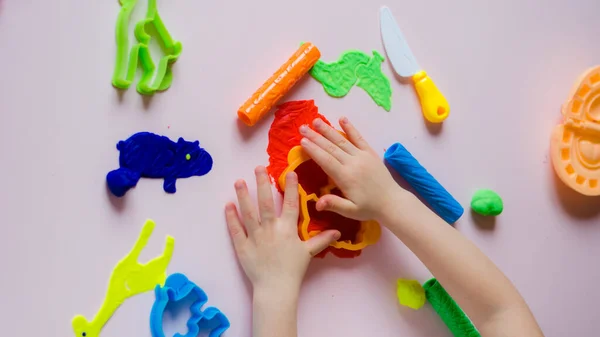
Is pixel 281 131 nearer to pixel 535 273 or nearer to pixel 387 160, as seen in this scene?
pixel 387 160

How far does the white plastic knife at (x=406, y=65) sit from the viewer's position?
2.47ft

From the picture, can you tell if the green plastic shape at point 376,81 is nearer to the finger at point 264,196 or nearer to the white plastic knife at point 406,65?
the white plastic knife at point 406,65

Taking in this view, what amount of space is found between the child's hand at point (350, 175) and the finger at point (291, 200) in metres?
0.03

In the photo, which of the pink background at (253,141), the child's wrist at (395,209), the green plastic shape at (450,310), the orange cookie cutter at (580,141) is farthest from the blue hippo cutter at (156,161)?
the orange cookie cutter at (580,141)

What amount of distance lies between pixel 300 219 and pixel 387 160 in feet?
0.51

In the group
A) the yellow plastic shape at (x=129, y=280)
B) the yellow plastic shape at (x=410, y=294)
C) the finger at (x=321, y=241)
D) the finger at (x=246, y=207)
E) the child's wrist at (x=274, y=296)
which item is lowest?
the yellow plastic shape at (x=410, y=294)

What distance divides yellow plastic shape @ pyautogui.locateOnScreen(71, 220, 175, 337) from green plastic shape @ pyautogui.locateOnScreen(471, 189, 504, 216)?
446 millimetres

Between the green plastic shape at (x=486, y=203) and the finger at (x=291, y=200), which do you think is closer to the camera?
the finger at (x=291, y=200)

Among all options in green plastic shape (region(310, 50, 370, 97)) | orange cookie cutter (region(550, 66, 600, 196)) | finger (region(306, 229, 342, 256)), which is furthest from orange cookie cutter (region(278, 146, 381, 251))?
orange cookie cutter (region(550, 66, 600, 196))

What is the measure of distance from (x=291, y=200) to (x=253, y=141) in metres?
0.10

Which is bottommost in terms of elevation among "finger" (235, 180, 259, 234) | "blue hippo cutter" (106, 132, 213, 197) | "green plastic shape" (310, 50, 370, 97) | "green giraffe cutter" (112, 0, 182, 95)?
"finger" (235, 180, 259, 234)

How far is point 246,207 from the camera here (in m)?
0.65

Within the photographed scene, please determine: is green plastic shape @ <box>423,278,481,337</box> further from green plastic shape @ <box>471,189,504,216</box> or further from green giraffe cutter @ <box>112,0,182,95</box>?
green giraffe cutter @ <box>112,0,182,95</box>

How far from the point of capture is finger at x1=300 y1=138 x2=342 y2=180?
66 cm
